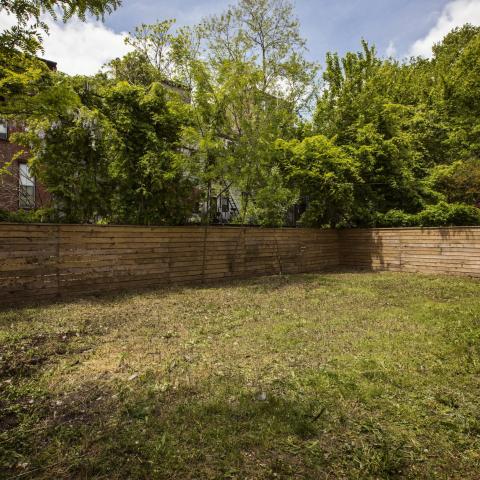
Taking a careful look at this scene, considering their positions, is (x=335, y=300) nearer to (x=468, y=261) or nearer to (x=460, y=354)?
(x=460, y=354)

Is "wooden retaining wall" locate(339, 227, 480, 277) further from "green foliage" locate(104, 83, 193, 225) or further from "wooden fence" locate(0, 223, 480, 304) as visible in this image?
"green foliage" locate(104, 83, 193, 225)

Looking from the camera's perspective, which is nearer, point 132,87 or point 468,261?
point 132,87

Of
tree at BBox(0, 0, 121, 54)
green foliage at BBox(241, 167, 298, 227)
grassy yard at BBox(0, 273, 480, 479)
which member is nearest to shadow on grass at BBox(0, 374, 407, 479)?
grassy yard at BBox(0, 273, 480, 479)

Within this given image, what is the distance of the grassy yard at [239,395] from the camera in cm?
209

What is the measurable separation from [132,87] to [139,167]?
83.3 inches

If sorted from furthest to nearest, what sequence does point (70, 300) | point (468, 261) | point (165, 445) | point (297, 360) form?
point (468, 261)
point (70, 300)
point (297, 360)
point (165, 445)

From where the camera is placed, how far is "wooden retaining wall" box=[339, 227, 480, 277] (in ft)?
34.7

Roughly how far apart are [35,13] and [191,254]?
23.7 ft

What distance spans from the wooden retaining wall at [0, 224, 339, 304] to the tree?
16.0 feet

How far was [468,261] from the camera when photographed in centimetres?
1055

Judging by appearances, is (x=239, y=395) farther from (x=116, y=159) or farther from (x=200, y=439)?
(x=116, y=159)

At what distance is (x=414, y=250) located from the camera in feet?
39.1

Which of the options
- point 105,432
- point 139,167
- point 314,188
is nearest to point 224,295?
point 139,167

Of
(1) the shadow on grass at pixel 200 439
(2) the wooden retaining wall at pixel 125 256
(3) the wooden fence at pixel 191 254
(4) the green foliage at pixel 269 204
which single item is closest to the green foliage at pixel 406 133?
(3) the wooden fence at pixel 191 254
